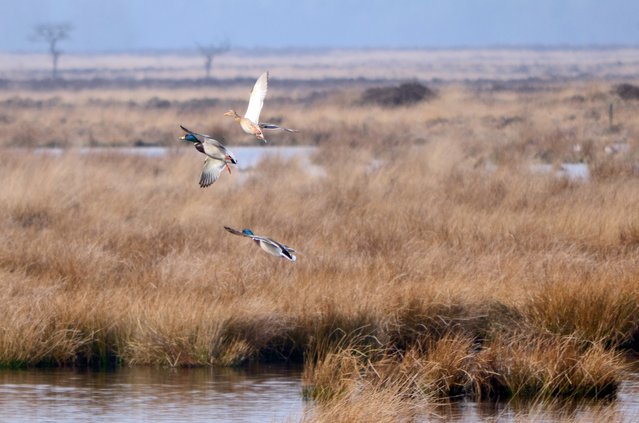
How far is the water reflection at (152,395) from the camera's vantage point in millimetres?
8555

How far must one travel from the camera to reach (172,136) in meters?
33.9

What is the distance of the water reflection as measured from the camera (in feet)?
28.1

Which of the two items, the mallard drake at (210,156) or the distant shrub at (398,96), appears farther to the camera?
the distant shrub at (398,96)

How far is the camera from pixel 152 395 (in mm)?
9055

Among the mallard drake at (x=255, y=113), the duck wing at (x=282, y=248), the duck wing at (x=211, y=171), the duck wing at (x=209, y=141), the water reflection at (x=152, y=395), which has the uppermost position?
the mallard drake at (x=255, y=113)

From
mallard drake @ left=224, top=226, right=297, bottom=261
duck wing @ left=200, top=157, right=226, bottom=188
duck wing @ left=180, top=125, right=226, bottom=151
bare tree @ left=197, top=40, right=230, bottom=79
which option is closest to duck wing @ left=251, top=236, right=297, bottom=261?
mallard drake @ left=224, top=226, right=297, bottom=261

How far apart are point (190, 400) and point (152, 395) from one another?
0.94ft

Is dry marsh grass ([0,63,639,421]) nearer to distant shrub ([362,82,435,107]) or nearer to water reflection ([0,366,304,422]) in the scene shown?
water reflection ([0,366,304,422])

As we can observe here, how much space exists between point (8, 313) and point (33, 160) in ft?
33.8

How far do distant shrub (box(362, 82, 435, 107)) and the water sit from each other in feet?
109

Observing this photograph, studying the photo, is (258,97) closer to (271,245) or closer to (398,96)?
(271,245)

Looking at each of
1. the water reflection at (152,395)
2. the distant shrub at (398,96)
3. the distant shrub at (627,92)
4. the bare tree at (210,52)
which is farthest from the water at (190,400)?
the bare tree at (210,52)

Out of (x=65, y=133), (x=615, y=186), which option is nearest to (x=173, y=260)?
(x=615, y=186)

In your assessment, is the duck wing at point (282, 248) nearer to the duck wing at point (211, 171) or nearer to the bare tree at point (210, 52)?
the duck wing at point (211, 171)
